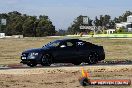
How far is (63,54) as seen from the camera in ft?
82.8

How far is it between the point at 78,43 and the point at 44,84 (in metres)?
10.1

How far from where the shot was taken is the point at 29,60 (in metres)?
24.7

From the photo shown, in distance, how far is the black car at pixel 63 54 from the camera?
2452 cm

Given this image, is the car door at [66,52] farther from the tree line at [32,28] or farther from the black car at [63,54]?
the tree line at [32,28]

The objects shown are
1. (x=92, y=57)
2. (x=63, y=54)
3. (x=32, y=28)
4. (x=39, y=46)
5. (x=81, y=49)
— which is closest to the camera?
(x=63, y=54)

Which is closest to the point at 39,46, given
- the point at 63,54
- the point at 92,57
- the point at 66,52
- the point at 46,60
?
the point at 92,57

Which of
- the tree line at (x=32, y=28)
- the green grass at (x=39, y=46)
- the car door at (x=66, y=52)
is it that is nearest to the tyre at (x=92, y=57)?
the car door at (x=66, y=52)

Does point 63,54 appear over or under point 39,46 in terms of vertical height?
over

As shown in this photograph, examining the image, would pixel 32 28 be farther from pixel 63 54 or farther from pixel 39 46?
pixel 63 54

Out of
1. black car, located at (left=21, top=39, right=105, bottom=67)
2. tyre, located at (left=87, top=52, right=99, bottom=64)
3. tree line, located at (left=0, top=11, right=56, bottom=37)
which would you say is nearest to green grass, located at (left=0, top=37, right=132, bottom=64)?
black car, located at (left=21, top=39, right=105, bottom=67)

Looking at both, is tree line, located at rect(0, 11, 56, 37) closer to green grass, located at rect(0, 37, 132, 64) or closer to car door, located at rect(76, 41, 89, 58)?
green grass, located at rect(0, 37, 132, 64)

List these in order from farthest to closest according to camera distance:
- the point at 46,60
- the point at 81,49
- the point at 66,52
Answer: the point at 81,49, the point at 66,52, the point at 46,60

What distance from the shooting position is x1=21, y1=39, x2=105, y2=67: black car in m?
24.5

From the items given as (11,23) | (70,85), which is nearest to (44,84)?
(70,85)
